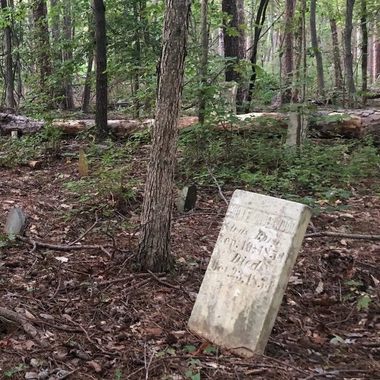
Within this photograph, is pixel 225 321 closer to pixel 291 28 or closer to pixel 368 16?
pixel 291 28

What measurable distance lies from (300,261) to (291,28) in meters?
5.90

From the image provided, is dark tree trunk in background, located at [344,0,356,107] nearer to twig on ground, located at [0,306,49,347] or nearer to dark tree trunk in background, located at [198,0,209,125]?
dark tree trunk in background, located at [198,0,209,125]

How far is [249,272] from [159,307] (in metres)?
0.94

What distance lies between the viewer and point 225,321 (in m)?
3.63

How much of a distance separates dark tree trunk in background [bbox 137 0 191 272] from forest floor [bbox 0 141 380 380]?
25cm

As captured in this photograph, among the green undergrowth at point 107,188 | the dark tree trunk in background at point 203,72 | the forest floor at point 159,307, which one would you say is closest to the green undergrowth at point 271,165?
the dark tree trunk in background at point 203,72

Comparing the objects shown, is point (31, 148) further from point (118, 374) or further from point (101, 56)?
point (118, 374)

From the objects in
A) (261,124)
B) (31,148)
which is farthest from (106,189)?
(31,148)

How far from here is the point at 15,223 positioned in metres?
5.58

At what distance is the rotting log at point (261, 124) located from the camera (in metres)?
8.67

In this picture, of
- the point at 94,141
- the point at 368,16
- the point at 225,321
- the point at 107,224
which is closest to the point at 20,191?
the point at 107,224

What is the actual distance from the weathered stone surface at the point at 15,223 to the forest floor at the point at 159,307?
0.52 ft

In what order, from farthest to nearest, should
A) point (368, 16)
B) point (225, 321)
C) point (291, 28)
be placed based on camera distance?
point (368, 16)
point (291, 28)
point (225, 321)

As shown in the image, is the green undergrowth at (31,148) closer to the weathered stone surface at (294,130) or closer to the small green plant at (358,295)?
the weathered stone surface at (294,130)
